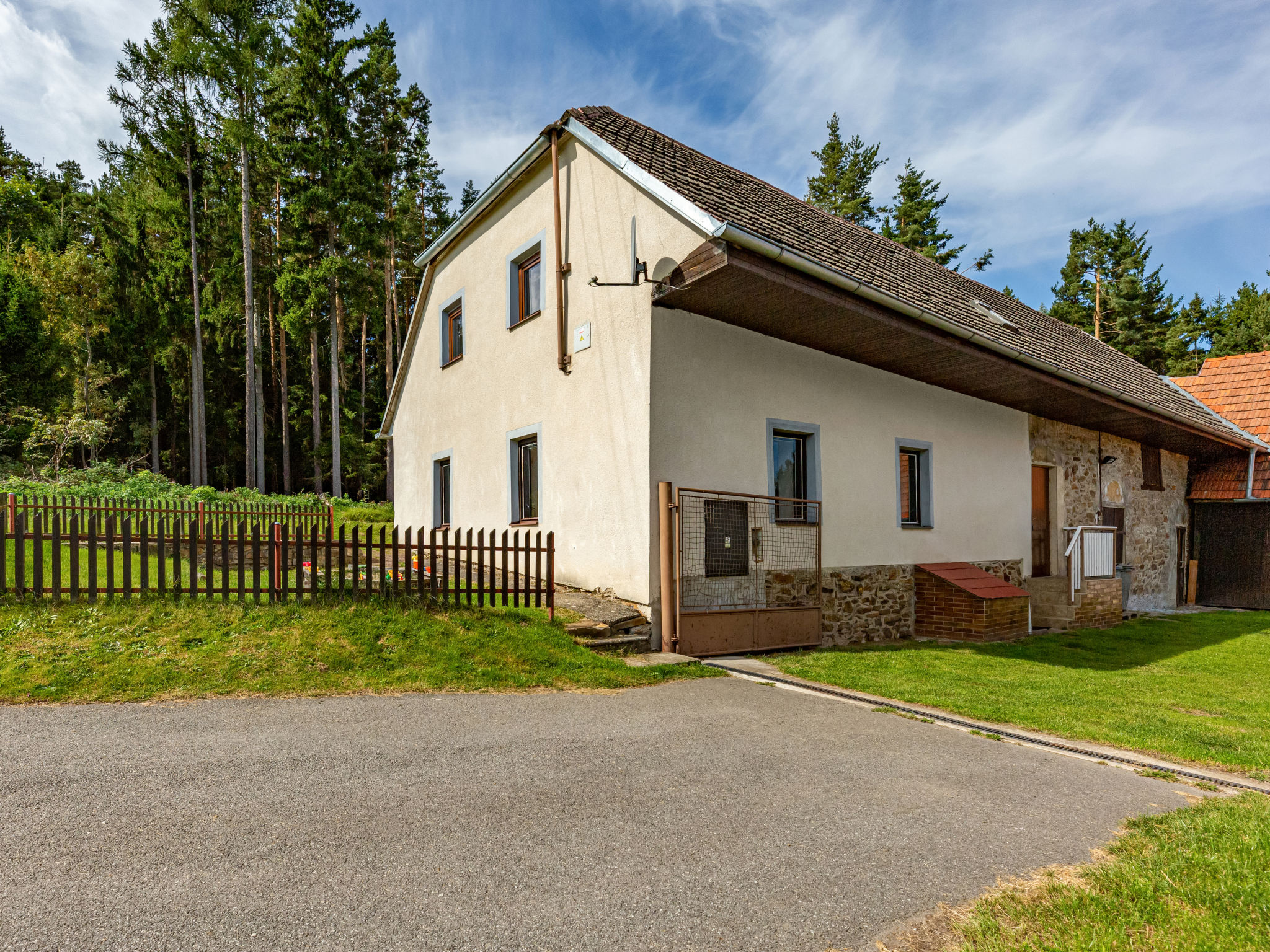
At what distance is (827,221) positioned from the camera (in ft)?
41.9

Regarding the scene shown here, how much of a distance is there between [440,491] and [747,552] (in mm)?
7276

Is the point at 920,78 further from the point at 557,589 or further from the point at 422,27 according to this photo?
the point at 557,589

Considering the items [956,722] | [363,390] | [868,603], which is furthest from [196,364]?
[956,722]

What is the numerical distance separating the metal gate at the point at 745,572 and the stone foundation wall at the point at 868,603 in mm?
574

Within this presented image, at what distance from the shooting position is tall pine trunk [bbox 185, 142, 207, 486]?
29.0 metres

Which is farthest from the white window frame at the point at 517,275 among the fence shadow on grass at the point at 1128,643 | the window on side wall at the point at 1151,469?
the window on side wall at the point at 1151,469

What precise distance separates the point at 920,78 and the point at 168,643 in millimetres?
9553

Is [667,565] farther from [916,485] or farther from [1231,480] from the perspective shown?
[1231,480]

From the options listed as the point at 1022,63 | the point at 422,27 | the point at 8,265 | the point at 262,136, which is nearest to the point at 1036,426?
the point at 1022,63

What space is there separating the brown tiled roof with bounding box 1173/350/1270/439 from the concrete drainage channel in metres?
17.9

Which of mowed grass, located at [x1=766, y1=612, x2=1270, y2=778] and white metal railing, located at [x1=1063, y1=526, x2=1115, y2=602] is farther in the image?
white metal railing, located at [x1=1063, y1=526, x2=1115, y2=602]

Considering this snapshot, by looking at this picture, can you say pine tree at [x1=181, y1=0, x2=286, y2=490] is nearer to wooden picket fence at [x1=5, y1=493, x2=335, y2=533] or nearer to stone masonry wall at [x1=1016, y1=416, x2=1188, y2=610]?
wooden picket fence at [x1=5, y1=493, x2=335, y2=533]

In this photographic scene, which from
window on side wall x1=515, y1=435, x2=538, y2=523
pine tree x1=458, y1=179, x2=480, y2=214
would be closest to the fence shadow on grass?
window on side wall x1=515, y1=435, x2=538, y2=523

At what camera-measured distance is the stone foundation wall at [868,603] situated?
9938 mm
